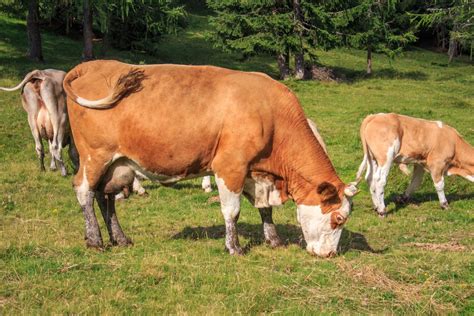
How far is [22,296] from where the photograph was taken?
20.9 ft

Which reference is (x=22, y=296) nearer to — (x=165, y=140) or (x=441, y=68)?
(x=165, y=140)

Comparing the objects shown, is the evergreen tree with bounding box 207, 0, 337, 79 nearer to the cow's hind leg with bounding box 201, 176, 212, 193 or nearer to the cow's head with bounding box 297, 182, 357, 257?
the cow's hind leg with bounding box 201, 176, 212, 193

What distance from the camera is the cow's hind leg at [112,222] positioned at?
9.21 m

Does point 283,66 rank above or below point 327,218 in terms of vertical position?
below

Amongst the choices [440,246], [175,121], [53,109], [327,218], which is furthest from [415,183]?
[53,109]

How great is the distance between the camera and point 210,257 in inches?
331

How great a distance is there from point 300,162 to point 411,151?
650 centimetres

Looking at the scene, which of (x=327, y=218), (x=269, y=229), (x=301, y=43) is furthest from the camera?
(x=301, y=43)

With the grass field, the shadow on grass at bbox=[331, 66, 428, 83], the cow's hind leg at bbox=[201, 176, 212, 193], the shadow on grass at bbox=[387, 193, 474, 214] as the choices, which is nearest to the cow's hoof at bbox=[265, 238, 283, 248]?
the grass field

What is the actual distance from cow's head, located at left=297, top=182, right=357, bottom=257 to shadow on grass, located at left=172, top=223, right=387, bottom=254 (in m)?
0.47

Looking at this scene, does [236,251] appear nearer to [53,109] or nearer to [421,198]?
[53,109]

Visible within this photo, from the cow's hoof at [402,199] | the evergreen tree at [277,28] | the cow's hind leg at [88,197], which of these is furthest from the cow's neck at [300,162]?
the evergreen tree at [277,28]

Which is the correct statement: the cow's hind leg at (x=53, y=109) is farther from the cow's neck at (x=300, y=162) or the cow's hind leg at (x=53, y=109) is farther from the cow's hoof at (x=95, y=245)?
the cow's neck at (x=300, y=162)

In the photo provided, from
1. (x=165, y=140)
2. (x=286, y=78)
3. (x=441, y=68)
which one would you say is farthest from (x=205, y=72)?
(x=441, y=68)
